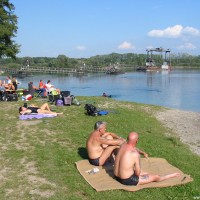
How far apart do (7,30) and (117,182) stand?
89.2ft

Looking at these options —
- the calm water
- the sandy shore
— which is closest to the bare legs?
the sandy shore

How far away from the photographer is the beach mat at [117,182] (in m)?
6.55

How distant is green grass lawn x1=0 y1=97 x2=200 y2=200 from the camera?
634cm

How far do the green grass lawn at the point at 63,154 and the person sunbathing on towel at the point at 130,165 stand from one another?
27 cm

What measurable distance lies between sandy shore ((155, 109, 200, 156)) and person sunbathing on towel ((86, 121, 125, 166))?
3824 mm

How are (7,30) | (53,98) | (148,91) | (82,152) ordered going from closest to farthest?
(82,152), (53,98), (7,30), (148,91)

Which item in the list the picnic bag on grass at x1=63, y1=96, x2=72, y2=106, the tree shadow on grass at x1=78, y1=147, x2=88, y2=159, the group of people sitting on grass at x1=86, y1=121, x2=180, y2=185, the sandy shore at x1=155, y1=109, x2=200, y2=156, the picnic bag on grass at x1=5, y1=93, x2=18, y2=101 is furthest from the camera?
the picnic bag on grass at x1=5, y1=93, x2=18, y2=101

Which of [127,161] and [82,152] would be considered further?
[82,152]

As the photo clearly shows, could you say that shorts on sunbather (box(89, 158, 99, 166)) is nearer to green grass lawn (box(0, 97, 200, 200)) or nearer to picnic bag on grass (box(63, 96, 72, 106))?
green grass lawn (box(0, 97, 200, 200))

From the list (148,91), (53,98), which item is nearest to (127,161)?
(53,98)

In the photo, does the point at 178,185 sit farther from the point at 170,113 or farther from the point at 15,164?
the point at 170,113

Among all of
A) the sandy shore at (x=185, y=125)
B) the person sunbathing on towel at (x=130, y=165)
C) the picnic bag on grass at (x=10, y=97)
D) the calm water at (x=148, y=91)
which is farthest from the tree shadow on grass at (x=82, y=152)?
the calm water at (x=148, y=91)

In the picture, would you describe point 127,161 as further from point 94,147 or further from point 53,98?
point 53,98

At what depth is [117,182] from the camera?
22.0 ft
